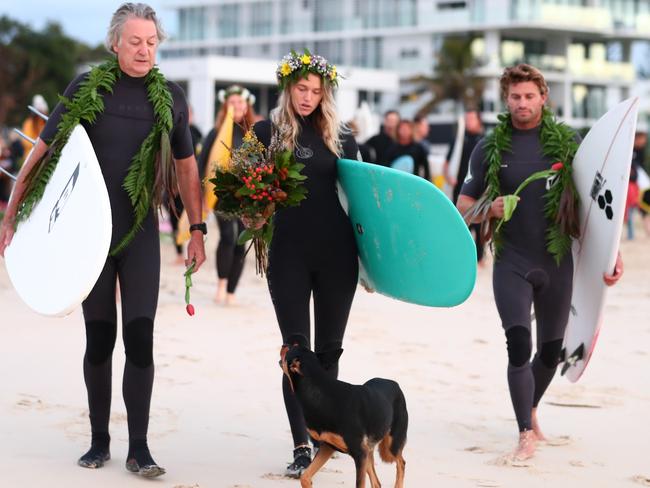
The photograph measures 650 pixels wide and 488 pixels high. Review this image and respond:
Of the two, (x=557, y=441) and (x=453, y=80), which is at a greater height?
(x=453, y=80)

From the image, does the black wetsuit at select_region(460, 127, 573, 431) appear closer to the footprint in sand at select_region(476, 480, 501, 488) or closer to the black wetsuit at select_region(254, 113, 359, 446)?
the footprint in sand at select_region(476, 480, 501, 488)

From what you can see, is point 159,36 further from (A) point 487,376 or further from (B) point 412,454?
(A) point 487,376

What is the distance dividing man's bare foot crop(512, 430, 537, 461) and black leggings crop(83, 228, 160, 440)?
1730 mm

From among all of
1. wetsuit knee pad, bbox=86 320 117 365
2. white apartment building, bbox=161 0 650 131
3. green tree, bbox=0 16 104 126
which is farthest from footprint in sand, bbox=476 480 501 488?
green tree, bbox=0 16 104 126

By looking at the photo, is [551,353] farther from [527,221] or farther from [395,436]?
[395,436]

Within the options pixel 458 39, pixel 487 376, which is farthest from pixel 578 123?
pixel 487 376

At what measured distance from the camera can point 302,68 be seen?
521 centimetres

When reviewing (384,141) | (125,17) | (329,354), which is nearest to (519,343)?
(329,354)

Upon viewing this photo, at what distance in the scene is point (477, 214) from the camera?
5.88 metres

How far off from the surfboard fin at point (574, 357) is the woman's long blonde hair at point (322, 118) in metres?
1.71

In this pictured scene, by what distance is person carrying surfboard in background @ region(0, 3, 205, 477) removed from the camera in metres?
4.93

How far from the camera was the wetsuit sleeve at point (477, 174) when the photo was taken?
598cm

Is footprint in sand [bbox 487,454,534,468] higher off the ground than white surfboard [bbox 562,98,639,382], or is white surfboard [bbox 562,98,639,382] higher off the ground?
white surfboard [bbox 562,98,639,382]

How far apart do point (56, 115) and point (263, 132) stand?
883 mm
